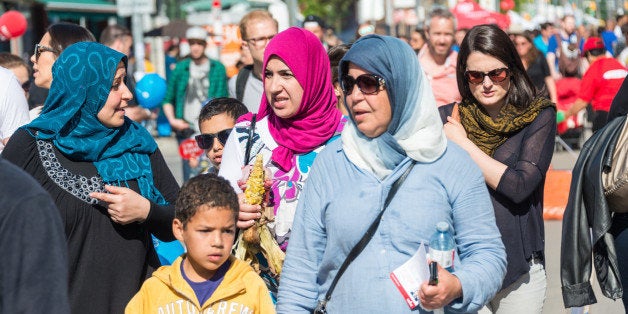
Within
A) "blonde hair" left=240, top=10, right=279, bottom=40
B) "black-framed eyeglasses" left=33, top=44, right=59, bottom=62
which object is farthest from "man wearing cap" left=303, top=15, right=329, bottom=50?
"black-framed eyeglasses" left=33, top=44, right=59, bottom=62

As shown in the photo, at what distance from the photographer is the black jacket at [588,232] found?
5125mm

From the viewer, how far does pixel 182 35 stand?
27531 millimetres

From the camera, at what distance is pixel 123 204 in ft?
14.8

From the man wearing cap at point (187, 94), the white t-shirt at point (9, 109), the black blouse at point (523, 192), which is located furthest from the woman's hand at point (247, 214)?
the man wearing cap at point (187, 94)

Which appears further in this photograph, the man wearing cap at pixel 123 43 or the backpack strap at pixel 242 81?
the man wearing cap at pixel 123 43

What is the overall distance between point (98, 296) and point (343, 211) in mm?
1282

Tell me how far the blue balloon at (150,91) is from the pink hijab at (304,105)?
16.7 ft

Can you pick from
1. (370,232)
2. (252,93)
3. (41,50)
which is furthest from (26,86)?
(370,232)

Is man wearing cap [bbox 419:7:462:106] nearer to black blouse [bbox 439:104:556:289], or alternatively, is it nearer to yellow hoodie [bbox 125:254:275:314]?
black blouse [bbox 439:104:556:289]

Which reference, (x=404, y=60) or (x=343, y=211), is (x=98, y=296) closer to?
(x=343, y=211)

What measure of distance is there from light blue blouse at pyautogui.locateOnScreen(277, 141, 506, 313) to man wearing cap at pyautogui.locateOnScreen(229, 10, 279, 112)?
4004mm

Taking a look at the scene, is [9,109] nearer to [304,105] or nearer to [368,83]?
[304,105]

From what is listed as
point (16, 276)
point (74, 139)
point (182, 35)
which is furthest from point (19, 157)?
point (182, 35)

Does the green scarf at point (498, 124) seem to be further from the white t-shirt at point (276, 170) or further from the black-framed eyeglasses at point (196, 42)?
the black-framed eyeglasses at point (196, 42)
